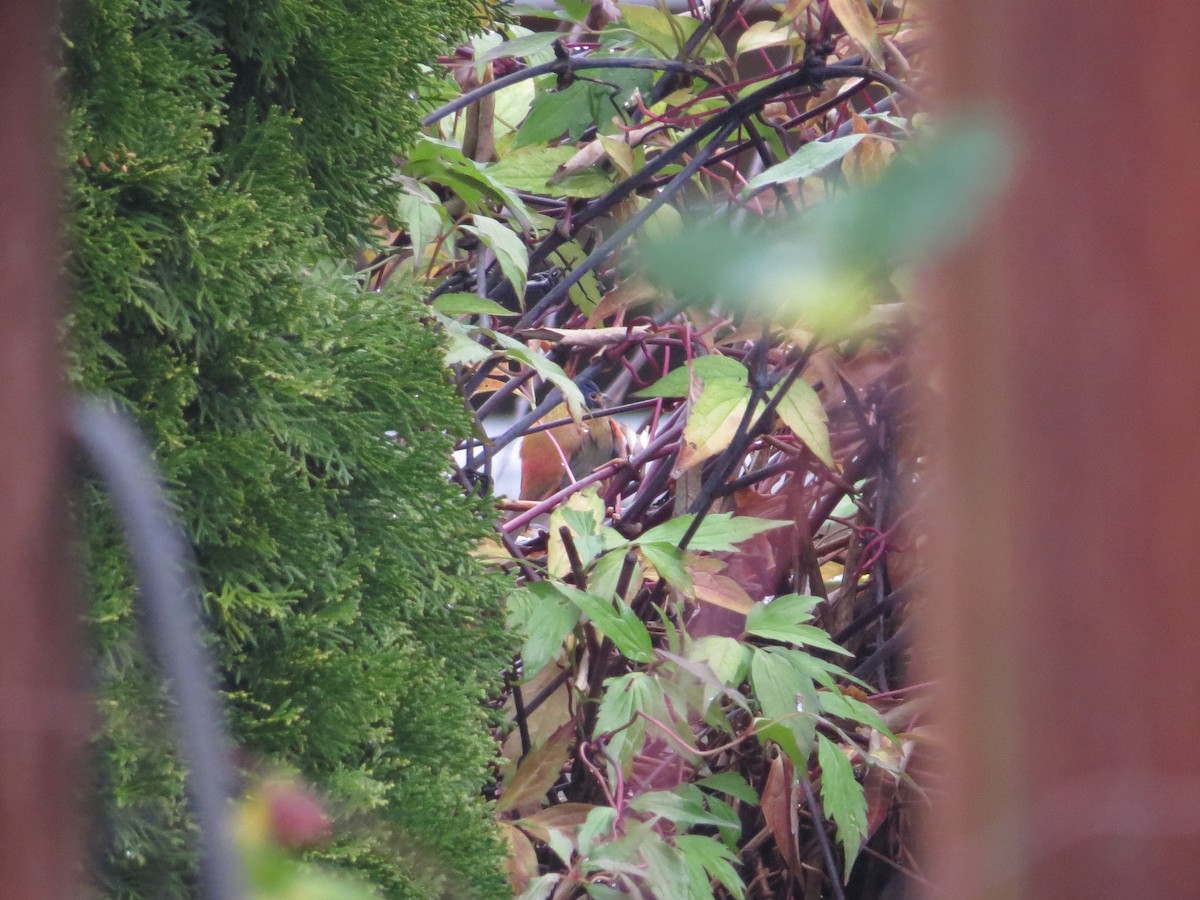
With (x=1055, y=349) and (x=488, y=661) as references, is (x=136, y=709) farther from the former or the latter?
(x=1055, y=349)

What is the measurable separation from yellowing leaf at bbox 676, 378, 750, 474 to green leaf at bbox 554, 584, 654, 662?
0.60ft

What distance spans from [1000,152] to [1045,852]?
133mm

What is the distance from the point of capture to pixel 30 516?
29cm

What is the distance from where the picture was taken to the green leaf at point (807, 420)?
1.35 meters

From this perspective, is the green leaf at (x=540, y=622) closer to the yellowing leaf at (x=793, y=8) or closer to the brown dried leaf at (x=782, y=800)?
the brown dried leaf at (x=782, y=800)

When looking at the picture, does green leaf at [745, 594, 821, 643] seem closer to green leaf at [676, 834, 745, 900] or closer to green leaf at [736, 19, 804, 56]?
green leaf at [676, 834, 745, 900]

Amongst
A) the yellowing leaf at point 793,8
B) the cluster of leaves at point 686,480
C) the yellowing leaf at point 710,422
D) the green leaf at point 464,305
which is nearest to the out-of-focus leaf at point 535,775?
the cluster of leaves at point 686,480

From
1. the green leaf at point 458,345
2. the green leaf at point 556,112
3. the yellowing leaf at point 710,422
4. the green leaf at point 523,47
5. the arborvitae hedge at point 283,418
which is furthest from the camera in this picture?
the green leaf at point 556,112

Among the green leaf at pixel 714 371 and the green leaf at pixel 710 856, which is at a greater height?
the green leaf at pixel 714 371

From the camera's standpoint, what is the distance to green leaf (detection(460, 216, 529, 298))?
1.38m

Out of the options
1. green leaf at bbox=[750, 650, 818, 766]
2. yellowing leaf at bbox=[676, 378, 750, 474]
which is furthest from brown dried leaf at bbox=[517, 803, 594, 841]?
yellowing leaf at bbox=[676, 378, 750, 474]

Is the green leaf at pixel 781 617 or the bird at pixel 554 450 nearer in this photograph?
the green leaf at pixel 781 617

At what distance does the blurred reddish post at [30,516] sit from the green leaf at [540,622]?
0.97 m

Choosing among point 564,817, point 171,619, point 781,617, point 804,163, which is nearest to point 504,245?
point 804,163
